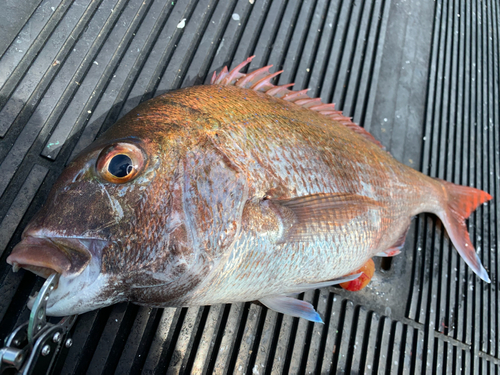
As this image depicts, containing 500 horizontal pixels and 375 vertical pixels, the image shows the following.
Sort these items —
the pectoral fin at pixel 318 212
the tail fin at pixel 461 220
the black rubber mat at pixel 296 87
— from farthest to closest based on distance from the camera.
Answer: the tail fin at pixel 461 220 < the black rubber mat at pixel 296 87 < the pectoral fin at pixel 318 212

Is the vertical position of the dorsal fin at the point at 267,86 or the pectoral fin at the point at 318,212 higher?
the dorsal fin at the point at 267,86

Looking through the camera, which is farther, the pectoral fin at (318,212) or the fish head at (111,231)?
the pectoral fin at (318,212)

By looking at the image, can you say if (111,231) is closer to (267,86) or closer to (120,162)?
(120,162)

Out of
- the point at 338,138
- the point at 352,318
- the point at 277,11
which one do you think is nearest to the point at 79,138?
the point at 338,138

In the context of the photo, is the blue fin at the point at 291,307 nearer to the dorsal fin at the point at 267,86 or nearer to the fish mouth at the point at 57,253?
the fish mouth at the point at 57,253

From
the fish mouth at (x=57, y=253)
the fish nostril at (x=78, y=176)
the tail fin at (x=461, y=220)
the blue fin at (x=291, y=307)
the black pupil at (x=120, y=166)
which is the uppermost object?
the tail fin at (x=461, y=220)

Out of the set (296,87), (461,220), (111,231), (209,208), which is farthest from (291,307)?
(461,220)

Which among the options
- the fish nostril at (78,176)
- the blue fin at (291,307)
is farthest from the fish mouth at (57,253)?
the blue fin at (291,307)

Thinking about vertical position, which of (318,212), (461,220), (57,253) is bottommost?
(57,253)
